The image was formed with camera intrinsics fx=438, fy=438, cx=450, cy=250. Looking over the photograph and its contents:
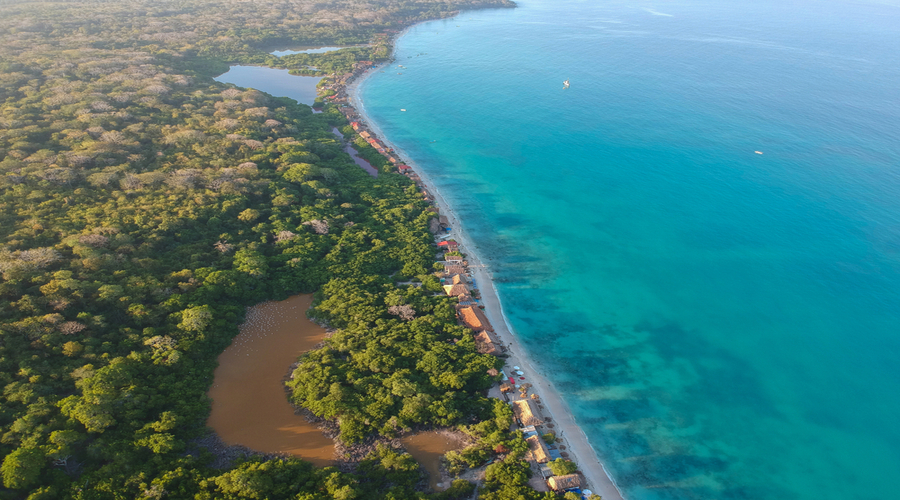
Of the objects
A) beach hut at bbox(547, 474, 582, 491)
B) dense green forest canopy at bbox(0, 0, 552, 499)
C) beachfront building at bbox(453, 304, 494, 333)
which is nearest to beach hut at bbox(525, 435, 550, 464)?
beach hut at bbox(547, 474, 582, 491)

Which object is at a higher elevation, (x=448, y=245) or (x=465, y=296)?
(x=448, y=245)

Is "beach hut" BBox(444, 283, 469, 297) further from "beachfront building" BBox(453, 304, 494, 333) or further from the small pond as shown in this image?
the small pond

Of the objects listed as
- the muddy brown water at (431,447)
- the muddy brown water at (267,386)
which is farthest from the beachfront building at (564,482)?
the muddy brown water at (267,386)

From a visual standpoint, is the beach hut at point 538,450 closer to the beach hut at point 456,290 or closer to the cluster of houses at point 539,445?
the cluster of houses at point 539,445

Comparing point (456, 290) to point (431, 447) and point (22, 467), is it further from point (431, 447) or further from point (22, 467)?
point (22, 467)

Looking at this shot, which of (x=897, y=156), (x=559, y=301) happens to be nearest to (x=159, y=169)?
(x=559, y=301)

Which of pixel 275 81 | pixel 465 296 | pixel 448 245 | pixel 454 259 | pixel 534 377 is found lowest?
pixel 534 377

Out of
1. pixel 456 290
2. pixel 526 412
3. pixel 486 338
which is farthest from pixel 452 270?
pixel 526 412
